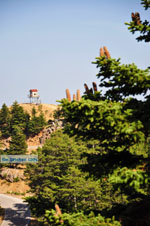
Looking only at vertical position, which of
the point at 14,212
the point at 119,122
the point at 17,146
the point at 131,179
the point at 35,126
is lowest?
the point at 14,212

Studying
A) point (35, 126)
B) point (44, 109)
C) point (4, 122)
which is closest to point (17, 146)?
point (35, 126)

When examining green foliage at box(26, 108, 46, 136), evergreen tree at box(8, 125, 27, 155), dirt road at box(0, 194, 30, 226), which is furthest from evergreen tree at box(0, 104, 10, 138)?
dirt road at box(0, 194, 30, 226)

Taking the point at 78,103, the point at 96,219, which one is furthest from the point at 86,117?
the point at 96,219

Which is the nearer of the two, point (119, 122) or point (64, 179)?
point (119, 122)

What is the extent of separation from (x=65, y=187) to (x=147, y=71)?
24.4m

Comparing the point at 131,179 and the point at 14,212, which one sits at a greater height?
the point at 131,179

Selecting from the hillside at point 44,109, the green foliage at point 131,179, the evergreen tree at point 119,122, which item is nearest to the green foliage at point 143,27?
the evergreen tree at point 119,122

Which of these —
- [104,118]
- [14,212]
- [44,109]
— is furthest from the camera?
[44,109]

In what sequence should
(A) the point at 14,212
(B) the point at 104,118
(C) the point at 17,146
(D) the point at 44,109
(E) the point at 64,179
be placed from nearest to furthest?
1. (B) the point at 104,118
2. (E) the point at 64,179
3. (A) the point at 14,212
4. (C) the point at 17,146
5. (D) the point at 44,109

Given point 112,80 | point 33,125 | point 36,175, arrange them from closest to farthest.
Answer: point 112,80 < point 36,175 < point 33,125

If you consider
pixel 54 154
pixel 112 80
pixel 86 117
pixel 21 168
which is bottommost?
pixel 21 168

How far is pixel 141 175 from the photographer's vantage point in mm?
7137

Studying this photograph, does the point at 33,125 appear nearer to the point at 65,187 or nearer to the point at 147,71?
the point at 65,187

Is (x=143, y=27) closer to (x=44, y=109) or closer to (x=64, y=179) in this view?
(x=64, y=179)
